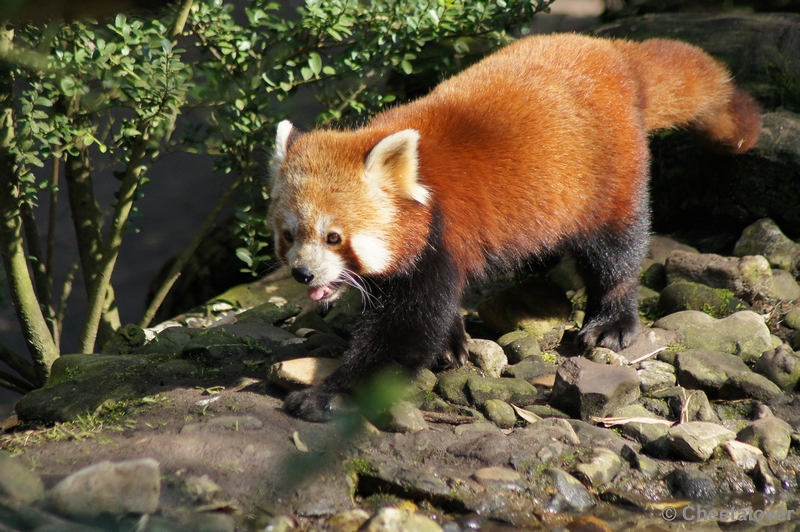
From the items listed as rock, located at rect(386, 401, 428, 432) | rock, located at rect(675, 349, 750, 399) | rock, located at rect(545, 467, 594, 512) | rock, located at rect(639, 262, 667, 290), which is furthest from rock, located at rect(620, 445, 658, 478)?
rock, located at rect(639, 262, 667, 290)

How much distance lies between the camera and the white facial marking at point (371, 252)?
3.53 meters

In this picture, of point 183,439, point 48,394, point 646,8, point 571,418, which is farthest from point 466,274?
point 646,8

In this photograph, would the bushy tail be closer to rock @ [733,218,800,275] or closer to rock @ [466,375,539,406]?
rock @ [733,218,800,275]

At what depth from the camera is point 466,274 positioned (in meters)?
3.81

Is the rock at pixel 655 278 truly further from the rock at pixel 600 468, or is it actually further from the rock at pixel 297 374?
the rock at pixel 297 374

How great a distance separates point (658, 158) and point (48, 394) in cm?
462

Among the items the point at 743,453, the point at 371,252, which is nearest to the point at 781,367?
the point at 743,453

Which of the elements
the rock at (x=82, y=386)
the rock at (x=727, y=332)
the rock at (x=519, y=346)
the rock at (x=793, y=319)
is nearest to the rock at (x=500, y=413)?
the rock at (x=519, y=346)

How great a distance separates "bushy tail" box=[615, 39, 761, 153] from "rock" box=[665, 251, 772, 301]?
91 cm

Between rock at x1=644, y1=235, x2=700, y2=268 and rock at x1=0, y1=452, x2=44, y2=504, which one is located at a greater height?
rock at x1=0, y1=452, x2=44, y2=504

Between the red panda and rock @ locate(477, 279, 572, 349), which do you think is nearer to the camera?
the red panda

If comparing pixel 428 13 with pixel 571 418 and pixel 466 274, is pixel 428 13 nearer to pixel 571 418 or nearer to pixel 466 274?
pixel 466 274

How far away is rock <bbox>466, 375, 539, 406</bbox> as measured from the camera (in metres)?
3.68

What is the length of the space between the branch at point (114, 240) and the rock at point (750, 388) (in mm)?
3710
